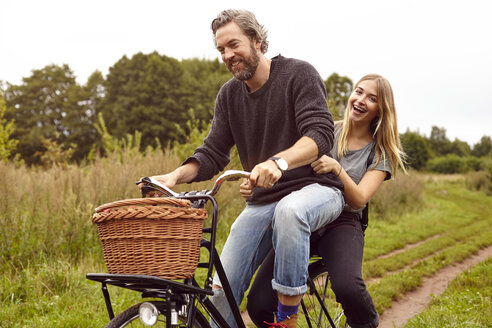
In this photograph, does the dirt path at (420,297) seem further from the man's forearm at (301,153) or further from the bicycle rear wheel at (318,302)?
the man's forearm at (301,153)

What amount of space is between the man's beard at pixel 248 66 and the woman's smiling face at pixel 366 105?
1.14 meters

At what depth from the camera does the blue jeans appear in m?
2.33

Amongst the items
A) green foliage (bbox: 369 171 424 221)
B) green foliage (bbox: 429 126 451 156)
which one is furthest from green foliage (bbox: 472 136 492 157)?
green foliage (bbox: 369 171 424 221)

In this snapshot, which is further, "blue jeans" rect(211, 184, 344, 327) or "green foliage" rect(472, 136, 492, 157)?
"green foliage" rect(472, 136, 492, 157)

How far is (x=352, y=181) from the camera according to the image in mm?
2785

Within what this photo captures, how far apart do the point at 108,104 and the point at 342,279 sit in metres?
38.4

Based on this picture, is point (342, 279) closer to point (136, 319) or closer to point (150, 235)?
point (136, 319)

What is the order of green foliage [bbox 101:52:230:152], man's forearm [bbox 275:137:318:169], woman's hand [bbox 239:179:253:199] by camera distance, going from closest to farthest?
woman's hand [bbox 239:179:253:199] → man's forearm [bbox 275:137:318:169] → green foliage [bbox 101:52:230:152]

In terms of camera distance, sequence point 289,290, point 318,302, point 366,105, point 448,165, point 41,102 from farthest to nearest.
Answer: point 448,165 → point 41,102 → point 366,105 → point 318,302 → point 289,290

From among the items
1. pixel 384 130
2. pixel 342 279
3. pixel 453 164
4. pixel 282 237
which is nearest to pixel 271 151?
pixel 282 237

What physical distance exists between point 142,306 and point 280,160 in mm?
878

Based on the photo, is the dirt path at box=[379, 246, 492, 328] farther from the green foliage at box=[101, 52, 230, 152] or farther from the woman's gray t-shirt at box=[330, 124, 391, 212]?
the green foliage at box=[101, 52, 230, 152]

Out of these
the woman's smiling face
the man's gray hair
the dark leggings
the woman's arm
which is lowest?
the dark leggings

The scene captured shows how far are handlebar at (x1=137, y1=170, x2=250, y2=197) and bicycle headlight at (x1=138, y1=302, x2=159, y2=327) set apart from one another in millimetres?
521
